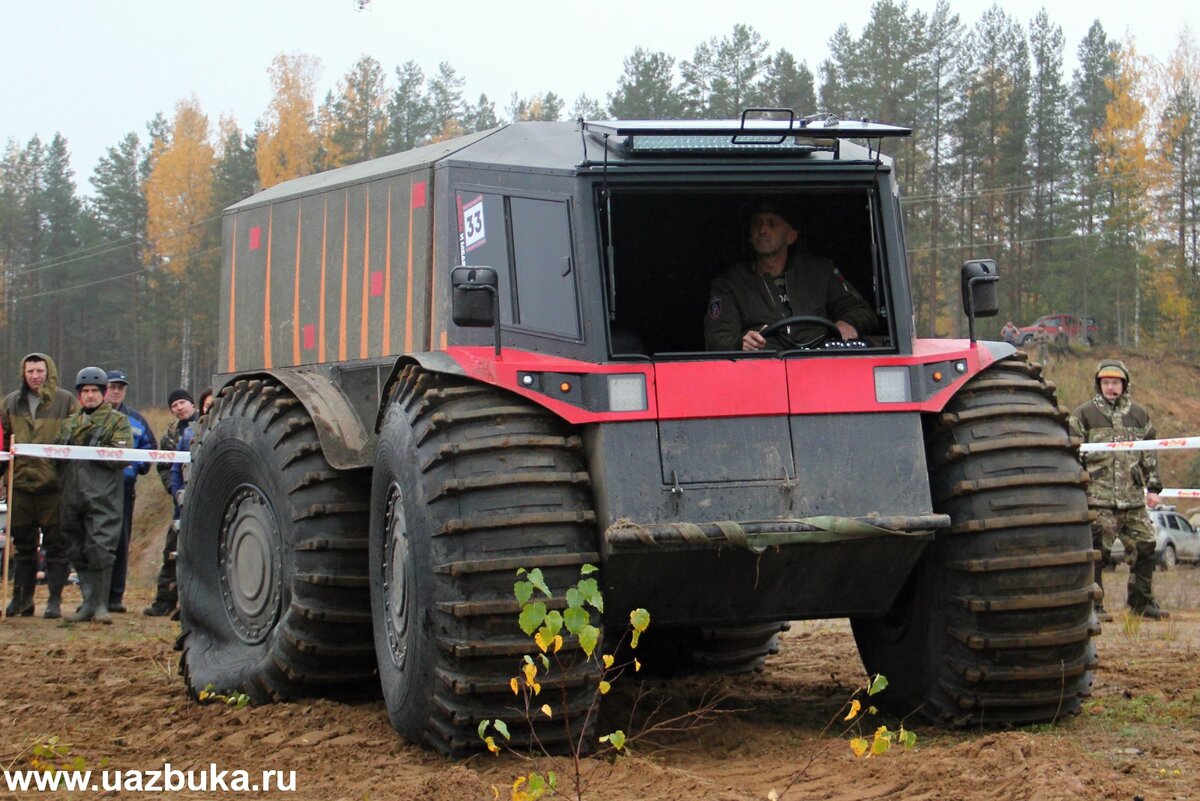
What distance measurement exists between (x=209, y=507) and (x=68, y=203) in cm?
7050

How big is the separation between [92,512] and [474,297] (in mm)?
7295

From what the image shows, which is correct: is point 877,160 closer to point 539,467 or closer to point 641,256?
point 641,256

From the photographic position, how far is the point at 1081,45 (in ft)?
179

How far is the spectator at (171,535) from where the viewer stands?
45.1 feet

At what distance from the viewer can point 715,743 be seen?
6.87 m

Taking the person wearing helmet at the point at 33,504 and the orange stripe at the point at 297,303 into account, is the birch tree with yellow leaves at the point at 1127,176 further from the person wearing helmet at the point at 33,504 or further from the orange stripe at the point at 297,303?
the orange stripe at the point at 297,303

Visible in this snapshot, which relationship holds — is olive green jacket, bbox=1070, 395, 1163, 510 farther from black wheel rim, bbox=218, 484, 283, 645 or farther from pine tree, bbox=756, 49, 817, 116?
pine tree, bbox=756, 49, 817, 116

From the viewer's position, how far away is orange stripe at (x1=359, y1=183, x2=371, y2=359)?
8.33 m

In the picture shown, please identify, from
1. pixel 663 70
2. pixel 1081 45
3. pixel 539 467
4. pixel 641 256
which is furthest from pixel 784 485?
pixel 1081 45

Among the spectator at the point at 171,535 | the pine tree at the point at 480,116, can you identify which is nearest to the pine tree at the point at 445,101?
the pine tree at the point at 480,116

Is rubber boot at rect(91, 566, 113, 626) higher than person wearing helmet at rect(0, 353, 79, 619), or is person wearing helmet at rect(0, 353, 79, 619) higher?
person wearing helmet at rect(0, 353, 79, 619)

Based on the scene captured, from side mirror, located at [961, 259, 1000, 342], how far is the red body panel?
1.95 feet

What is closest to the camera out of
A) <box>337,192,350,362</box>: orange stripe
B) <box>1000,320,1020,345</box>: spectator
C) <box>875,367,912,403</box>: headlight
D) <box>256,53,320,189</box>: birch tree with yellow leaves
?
<box>875,367,912,403</box>: headlight

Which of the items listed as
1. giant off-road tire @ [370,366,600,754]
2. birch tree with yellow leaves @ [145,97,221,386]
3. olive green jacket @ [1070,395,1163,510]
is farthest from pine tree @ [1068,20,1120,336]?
giant off-road tire @ [370,366,600,754]
